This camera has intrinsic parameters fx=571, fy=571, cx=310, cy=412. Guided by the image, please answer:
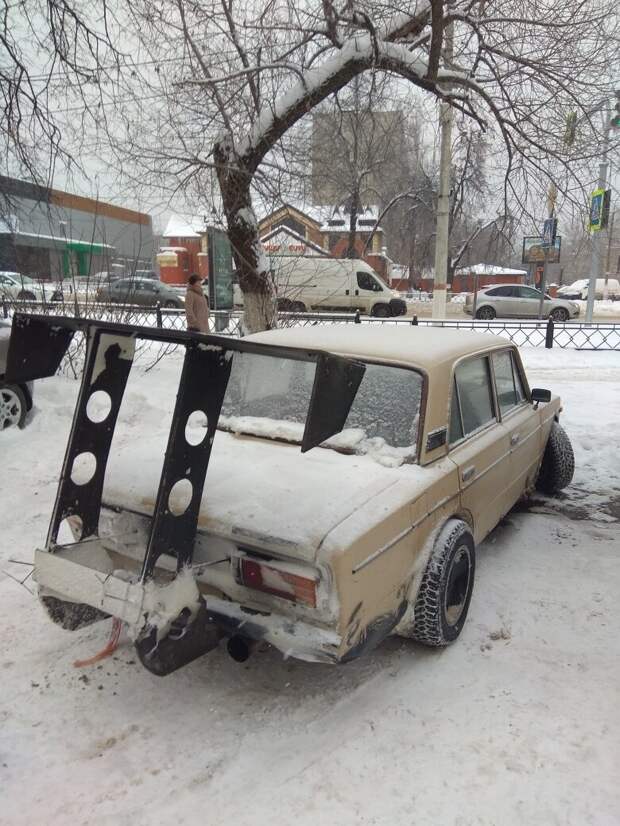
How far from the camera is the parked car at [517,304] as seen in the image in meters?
23.8

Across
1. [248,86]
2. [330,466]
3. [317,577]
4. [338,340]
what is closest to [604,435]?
[338,340]

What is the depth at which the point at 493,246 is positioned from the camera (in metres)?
9.77

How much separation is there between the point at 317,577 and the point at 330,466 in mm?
725

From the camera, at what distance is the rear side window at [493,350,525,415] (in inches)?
154

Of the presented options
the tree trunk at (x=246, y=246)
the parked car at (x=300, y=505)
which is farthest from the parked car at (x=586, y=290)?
the parked car at (x=300, y=505)

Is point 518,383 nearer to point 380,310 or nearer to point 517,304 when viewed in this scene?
point 380,310

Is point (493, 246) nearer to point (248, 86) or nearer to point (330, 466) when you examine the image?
point (248, 86)

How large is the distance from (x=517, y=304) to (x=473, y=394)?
22.4 metres

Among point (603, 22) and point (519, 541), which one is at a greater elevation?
point (603, 22)

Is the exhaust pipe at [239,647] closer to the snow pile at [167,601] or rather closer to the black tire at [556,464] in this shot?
the snow pile at [167,601]

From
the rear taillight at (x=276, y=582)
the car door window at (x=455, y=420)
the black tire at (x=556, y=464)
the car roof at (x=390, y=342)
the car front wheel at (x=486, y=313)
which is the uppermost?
the car front wheel at (x=486, y=313)

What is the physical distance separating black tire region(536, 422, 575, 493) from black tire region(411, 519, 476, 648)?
2.23m

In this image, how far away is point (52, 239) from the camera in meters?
8.22

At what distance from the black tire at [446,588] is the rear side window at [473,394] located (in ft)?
1.90
